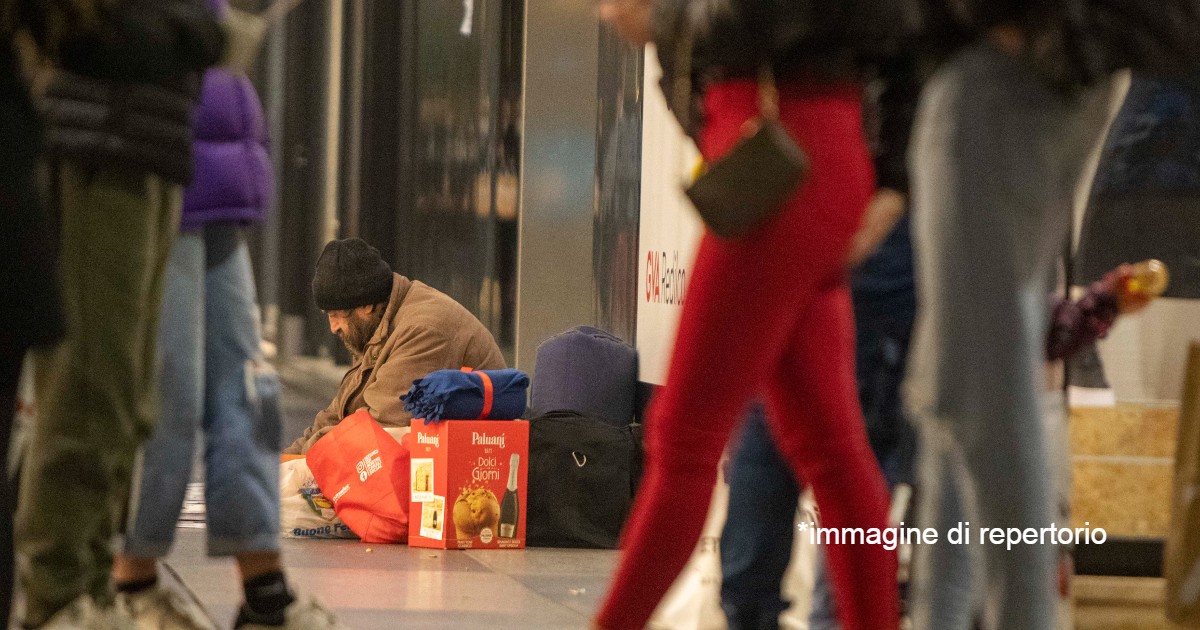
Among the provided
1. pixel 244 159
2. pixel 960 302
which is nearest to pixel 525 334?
pixel 244 159

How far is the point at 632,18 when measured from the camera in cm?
212

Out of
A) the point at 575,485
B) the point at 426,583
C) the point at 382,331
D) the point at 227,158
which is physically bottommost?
the point at 426,583

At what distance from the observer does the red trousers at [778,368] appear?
1983 millimetres

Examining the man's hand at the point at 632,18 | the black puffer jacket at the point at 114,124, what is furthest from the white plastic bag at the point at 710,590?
the black puffer jacket at the point at 114,124

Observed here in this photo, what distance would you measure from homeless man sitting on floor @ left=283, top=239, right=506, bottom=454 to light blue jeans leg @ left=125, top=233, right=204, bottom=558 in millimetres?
2834

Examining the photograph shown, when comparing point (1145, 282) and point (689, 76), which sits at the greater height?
point (689, 76)

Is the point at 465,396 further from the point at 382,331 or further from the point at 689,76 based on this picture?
the point at 689,76

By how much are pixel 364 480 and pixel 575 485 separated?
73 centimetres

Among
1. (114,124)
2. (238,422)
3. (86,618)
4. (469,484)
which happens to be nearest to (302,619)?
(238,422)

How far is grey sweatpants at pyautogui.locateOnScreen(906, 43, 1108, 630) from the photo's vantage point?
1.72 metres

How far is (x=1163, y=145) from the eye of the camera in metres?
3.82

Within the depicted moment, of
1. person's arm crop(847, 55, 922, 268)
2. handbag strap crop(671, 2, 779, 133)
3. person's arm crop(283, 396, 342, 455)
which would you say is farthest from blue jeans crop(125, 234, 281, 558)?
person's arm crop(283, 396, 342, 455)

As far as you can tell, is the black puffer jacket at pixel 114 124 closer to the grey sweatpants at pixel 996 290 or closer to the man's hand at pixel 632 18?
the man's hand at pixel 632 18

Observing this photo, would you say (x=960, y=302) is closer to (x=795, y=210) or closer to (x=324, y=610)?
(x=795, y=210)
